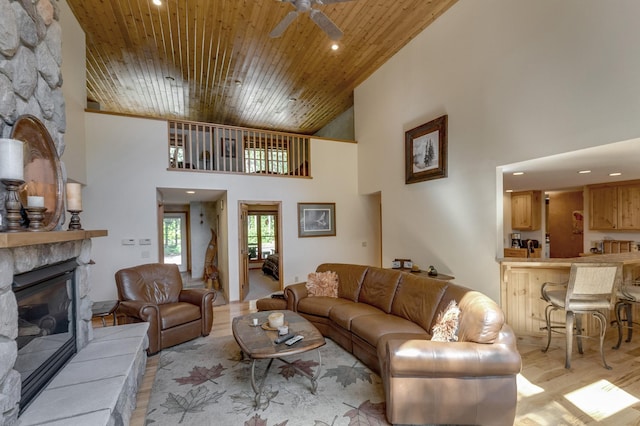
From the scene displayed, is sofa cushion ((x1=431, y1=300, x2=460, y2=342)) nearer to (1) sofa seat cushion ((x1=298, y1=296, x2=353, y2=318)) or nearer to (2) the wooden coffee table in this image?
(2) the wooden coffee table

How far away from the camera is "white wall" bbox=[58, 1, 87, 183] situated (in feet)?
12.5

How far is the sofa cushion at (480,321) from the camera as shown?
6.57 feet

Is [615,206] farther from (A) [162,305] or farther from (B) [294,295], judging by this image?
(A) [162,305]

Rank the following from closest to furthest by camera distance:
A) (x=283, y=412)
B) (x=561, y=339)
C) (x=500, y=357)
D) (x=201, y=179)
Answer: (x=500, y=357) → (x=283, y=412) → (x=561, y=339) → (x=201, y=179)

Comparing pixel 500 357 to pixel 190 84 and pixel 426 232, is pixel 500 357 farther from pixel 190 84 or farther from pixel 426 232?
pixel 190 84

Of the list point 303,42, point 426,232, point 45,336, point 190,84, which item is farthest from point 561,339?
point 190,84

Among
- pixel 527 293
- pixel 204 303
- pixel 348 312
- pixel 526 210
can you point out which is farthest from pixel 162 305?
pixel 526 210

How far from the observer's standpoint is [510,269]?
140 inches

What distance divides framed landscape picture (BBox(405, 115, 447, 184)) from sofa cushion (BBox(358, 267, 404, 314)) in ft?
6.00

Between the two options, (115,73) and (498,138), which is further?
(115,73)

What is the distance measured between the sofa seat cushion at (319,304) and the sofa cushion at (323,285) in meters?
0.11

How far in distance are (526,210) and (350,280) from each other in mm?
4774

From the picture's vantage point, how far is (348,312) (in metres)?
3.31

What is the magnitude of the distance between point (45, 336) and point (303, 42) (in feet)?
16.7
